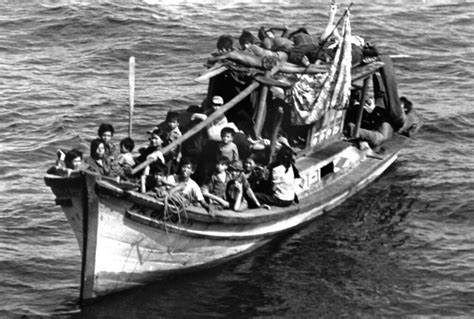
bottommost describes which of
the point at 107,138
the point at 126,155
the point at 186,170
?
the point at 186,170

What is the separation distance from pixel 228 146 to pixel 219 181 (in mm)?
800

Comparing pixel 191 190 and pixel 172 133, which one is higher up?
pixel 172 133

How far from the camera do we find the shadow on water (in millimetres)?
20422

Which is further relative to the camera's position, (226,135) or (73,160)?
(226,135)

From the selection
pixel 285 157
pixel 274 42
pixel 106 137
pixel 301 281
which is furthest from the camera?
pixel 274 42

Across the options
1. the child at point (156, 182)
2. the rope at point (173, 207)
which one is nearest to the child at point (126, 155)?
the child at point (156, 182)

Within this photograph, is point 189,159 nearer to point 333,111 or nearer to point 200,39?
point 333,111

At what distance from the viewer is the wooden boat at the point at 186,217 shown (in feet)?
63.4

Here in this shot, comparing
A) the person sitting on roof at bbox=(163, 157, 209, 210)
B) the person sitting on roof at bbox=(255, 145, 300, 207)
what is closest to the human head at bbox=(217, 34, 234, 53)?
the person sitting on roof at bbox=(255, 145, 300, 207)

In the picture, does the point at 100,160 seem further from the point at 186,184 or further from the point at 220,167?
the point at 220,167

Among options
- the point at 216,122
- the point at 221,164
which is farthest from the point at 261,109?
the point at 221,164

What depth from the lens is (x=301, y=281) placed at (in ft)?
70.8

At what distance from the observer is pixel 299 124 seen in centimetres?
2352

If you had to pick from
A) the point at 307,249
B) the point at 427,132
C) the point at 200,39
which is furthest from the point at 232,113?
the point at 200,39
